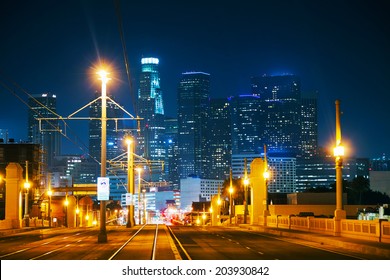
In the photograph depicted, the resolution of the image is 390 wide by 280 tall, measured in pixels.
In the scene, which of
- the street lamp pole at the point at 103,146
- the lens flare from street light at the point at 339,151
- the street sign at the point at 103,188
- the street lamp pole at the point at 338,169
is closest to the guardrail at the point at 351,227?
the street lamp pole at the point at 338,169

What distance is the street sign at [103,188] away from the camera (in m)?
42.0

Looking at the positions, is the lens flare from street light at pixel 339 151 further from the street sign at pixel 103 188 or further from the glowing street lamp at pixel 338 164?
the street sign at pixel 103 188

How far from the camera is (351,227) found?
40.8 meters

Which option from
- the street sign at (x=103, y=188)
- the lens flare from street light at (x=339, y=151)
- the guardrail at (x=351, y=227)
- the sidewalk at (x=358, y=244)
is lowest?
the sidewalk at (x=358, y=244)

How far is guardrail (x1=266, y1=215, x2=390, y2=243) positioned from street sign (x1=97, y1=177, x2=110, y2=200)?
1425 centimetres

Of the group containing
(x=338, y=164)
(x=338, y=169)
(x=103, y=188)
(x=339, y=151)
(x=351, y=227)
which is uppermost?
(x=339, y=151)

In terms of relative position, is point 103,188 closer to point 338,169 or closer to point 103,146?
point 103,146

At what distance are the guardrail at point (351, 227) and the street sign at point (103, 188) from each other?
14249 millimetres

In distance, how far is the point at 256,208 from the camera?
75062 mm

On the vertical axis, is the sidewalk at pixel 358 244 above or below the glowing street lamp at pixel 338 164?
below

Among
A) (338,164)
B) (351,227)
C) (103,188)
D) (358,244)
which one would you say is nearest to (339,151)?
(338,164)

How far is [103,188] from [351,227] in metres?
15.2
